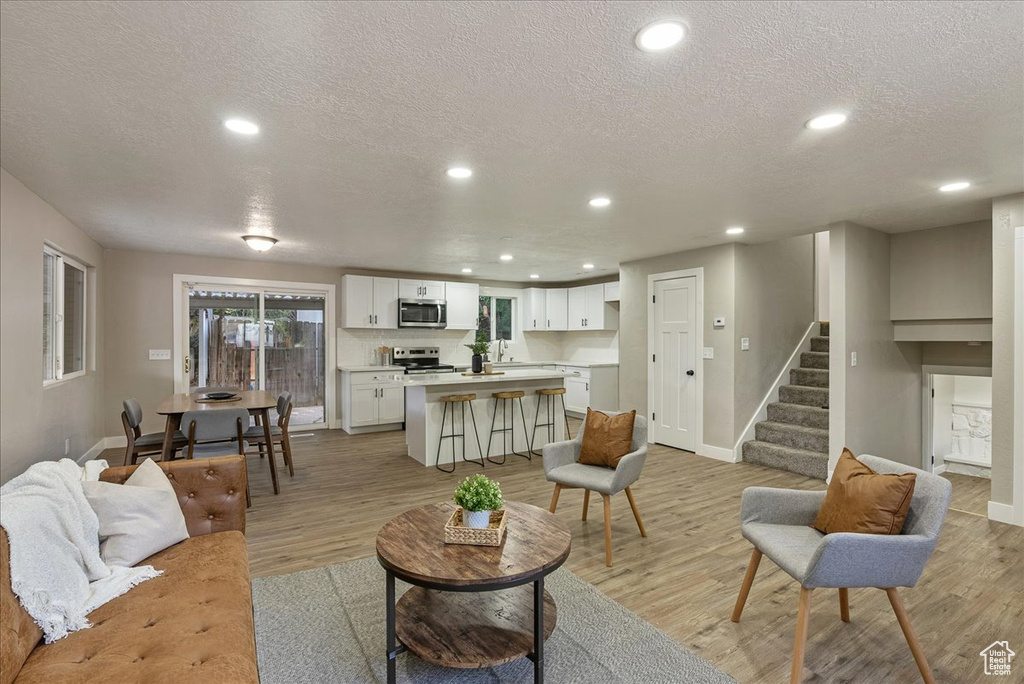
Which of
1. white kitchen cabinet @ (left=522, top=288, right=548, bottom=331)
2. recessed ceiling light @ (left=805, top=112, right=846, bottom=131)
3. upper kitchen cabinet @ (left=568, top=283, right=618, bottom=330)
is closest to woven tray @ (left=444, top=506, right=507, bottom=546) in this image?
recessed ceiling light @ (left=805, top=112, right=846, bottom=131)

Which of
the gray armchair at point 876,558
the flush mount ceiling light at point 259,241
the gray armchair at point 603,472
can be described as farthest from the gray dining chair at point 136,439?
the gray armchair at point 876,558

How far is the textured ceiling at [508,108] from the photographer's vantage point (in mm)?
1637

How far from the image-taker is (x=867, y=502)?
201 centimetres

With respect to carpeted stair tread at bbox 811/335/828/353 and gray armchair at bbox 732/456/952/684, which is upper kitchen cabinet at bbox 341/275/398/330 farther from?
→ gray armchair at bbox 732/456/952/684

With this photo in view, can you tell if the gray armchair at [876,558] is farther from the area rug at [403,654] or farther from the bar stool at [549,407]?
the bar stool at [549,407]

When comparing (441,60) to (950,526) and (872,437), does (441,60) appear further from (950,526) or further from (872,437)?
(872,437)

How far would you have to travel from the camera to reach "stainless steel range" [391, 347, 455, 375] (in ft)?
24.7

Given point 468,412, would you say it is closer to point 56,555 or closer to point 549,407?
point 549,407

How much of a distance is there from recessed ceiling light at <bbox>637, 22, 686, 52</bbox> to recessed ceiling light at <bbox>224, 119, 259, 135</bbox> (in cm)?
185

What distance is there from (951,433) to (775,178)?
4804mm

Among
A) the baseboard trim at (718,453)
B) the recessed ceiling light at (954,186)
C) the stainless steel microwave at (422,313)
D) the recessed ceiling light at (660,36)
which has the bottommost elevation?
the baseboard trim at (718,453)

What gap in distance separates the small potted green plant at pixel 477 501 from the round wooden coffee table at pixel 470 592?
0.11 m

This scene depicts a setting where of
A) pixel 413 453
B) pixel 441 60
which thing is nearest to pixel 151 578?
pixel 441 60

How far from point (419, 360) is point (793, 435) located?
5118mm
